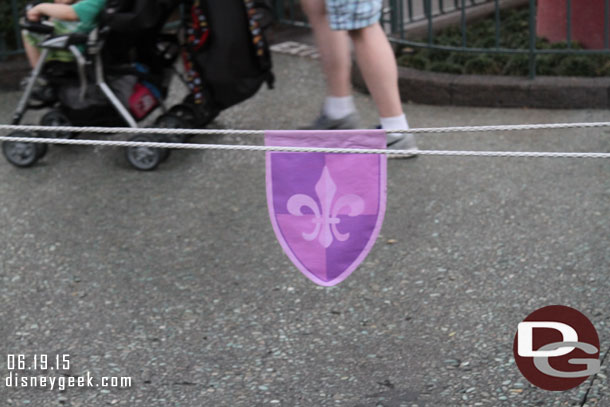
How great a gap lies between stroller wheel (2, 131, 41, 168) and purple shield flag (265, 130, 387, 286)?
2.55 m

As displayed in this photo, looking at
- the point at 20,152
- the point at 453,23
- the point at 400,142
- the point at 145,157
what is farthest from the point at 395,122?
the point at 453,23

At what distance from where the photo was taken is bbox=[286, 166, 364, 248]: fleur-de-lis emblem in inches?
111

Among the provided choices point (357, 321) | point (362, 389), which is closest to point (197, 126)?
point (357, 321)

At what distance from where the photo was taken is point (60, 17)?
4762 mm

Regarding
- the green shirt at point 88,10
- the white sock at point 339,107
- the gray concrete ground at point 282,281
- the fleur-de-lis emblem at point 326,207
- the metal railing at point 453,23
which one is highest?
the green shirt at point 88,10

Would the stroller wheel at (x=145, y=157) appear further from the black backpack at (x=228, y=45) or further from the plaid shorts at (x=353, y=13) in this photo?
the plaid shorts at (x=353, y=13)

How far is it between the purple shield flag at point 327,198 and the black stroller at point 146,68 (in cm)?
209

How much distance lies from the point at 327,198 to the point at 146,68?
251 cm

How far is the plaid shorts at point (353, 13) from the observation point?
14.8 ft

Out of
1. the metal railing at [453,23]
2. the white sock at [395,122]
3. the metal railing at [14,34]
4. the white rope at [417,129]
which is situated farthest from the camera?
the metal railing at [14,34]

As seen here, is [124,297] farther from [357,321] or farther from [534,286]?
[534,286]

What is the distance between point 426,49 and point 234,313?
3.15 metres

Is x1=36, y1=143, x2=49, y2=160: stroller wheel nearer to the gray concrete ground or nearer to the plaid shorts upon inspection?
the gray concrete ground

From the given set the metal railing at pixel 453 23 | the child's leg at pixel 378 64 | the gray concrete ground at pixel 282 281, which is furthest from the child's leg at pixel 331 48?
the metal railing at pixel 453 23
